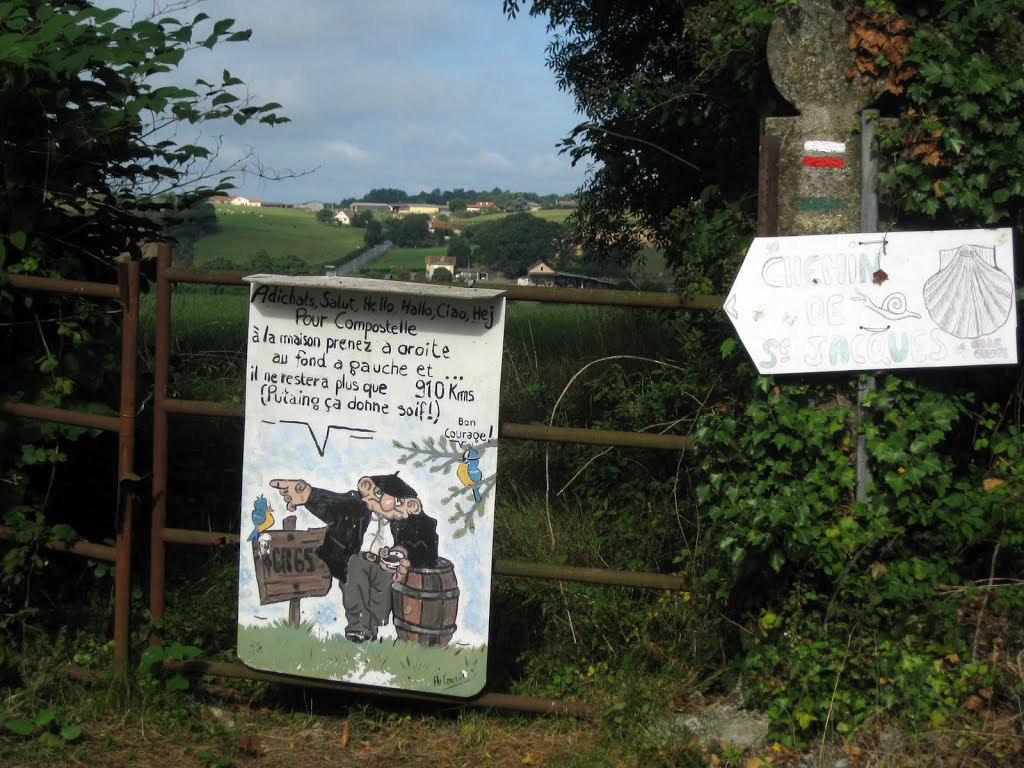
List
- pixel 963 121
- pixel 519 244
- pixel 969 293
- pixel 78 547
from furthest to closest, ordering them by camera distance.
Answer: pixel 519 244, pixel 78 547, pixel 969 293, pixel 963 121

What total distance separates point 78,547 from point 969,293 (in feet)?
11.6

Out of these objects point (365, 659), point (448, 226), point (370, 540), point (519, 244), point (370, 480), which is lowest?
point (365, 659)

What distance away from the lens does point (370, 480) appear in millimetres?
3791

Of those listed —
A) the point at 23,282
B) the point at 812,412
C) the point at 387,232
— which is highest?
the point at 387,232

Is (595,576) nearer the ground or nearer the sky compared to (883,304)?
nearer the ground

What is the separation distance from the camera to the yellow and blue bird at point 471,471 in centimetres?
372

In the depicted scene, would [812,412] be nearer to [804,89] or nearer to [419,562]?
[804,89]

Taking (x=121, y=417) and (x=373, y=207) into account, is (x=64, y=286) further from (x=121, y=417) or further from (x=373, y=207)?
(x=373, y=207)

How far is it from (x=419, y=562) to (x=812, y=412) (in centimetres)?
151

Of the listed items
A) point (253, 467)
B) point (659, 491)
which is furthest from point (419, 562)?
point (659, 491)

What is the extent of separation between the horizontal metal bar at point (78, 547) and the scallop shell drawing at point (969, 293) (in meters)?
3.26

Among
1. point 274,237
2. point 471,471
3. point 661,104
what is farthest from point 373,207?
point 471,471

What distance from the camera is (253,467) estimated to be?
3881 millimetres

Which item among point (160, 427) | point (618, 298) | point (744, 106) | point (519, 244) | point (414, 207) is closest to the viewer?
point (618, 298)
